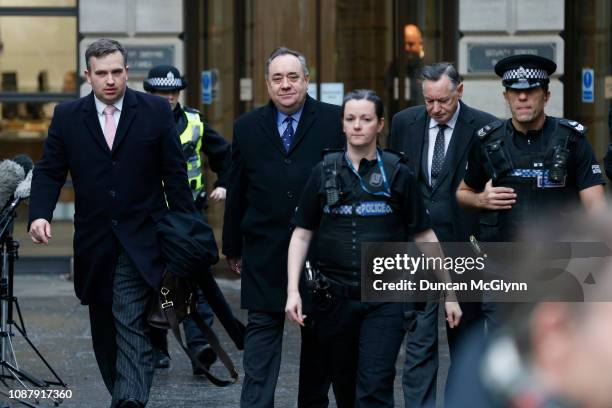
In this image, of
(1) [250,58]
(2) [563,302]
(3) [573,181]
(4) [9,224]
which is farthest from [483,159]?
(1) [250,58]

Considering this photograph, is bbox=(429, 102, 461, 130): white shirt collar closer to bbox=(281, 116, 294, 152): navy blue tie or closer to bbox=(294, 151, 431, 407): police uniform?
bbox=(281, 116, 294, 152): navy blue tie

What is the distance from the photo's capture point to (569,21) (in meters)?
12.7

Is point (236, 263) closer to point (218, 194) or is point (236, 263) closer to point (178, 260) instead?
point (178, 260)

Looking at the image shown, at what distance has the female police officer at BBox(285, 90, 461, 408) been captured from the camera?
5832 mm

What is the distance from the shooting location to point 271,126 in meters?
6.64

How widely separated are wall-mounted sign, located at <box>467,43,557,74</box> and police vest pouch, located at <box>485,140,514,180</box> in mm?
6302

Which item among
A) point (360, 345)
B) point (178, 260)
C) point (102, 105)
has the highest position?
point (102, 105)

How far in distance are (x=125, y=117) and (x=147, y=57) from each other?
594 cm

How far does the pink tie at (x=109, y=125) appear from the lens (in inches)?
261

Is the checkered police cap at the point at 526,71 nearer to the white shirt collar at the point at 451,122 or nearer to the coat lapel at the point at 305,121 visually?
the white shirt collar at the point at 451,122

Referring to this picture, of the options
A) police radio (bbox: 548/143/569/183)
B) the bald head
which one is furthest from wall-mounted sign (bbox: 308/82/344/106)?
police radio (bbox: 548/143/569/183)

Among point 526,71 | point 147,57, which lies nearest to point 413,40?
point 147,57

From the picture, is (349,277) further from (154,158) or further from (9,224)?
(9,224)

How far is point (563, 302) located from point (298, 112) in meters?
3.94
